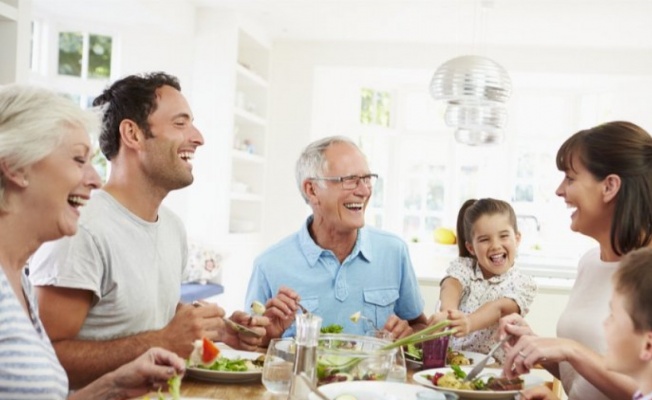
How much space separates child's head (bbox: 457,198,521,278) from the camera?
272cm

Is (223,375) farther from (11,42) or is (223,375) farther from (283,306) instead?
(11,42)

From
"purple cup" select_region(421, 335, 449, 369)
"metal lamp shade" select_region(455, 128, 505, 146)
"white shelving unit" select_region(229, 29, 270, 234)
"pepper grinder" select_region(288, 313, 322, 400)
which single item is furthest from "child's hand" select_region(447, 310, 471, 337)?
"white shelving unit" select_region(229, 29, 270, 234)

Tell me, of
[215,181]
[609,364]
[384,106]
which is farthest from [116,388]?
[384,106]

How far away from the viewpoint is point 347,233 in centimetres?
260

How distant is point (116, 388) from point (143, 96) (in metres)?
0.95

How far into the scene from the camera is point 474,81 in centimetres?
447

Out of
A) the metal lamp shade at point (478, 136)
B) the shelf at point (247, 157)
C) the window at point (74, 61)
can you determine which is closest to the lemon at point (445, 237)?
the shelf at point (247, 157)

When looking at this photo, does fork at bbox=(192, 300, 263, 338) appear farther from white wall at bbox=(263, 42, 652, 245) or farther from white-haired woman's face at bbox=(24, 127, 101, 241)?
white wall at bbox=(263, 42, 652, 245)

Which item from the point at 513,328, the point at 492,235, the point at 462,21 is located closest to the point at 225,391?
the point at 513,328

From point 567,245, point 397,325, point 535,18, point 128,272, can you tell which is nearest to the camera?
point 128,272

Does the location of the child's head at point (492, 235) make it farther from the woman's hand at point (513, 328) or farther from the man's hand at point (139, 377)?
the man's hand at point (139, 377)

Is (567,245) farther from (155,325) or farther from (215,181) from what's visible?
(155,325)

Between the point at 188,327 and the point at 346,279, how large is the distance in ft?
2.66

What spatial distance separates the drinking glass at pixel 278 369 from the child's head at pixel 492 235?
1.32 meters
